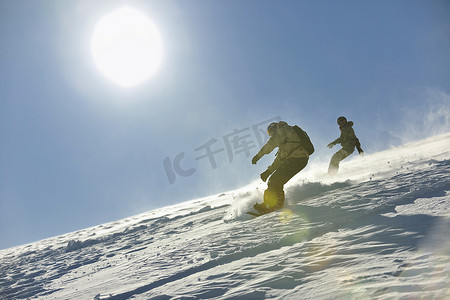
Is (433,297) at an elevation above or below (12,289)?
below

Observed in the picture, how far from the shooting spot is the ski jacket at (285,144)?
7.25 meters

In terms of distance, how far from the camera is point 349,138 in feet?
36.9

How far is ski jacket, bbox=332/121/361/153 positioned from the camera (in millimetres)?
11227

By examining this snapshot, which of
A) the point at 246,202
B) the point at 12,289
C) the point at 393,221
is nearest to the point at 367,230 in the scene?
the point at 393,221

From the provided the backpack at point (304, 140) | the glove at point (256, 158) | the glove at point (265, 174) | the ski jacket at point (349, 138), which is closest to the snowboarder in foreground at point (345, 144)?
the ski jacket at point (349, 138)

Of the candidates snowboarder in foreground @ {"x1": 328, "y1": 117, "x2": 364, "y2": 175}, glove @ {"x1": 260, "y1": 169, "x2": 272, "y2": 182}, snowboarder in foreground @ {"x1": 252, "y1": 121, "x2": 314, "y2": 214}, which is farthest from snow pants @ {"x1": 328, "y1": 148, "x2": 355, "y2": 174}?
glove @ {"x1": 260, "y1": 169, "x2": 272, "y2": 182}

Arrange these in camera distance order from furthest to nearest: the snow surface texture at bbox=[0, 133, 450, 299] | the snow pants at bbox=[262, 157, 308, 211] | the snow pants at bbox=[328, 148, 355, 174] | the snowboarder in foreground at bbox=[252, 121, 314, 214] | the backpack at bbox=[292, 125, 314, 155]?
the snow pants at bbox=[328, 148, 355, 174] → the backpack at bbox=[292, 125, 314, 155] → the snowboarder in foreground at bbox=[252, 121, 314, 214] → the snow pants at bbox=[262, 157, 308, 211] → the snow surface texture at bbox=[0, 133, 450, 299]

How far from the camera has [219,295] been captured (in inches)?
99.7

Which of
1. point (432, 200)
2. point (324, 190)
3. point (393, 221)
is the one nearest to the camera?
point (393, 221)

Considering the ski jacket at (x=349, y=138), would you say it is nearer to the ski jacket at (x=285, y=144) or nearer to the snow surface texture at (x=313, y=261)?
the ski jacket at (x=285, y=144)

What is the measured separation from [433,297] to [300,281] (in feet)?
3.21

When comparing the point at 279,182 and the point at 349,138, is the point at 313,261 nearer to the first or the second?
the point at 279,182

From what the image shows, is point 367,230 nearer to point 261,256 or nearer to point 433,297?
point 261,256

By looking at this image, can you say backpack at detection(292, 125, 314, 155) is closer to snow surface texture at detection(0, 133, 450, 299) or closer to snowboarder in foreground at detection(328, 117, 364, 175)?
snow surface texture at detection(0, 133, 450, 299)
